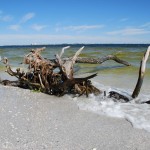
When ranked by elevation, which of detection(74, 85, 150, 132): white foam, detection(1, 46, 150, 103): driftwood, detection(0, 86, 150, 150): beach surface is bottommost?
detection(74, 85, 150, 132): white foam

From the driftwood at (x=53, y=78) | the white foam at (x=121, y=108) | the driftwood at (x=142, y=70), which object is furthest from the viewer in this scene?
the driftwood at (x=53, y=78)

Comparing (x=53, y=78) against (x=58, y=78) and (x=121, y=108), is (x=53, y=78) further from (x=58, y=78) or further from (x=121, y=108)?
(x=121, y=108)

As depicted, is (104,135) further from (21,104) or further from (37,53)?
(37,53)

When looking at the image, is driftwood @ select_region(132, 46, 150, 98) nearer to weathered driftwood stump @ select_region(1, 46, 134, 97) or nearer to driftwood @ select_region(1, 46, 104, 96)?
weathered driftwood stump @ select_region(1, 46, 134, 97)

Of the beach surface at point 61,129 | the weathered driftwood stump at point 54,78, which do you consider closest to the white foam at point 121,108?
the beach surface at point 61,129

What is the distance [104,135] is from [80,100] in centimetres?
270

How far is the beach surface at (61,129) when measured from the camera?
471 centimetres

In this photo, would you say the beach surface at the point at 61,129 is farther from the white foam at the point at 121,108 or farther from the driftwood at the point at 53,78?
the driftwood at the point at 53,78

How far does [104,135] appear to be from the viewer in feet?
17.1

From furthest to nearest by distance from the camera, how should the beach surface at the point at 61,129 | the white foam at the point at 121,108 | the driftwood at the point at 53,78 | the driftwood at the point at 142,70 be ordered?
the driftwood at the point at 53,78, the driftwood at the point at 142,70, the white foam at the point at 121,108, the beach surface at the point at 61,129

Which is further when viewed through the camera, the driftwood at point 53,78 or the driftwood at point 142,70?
the driftwood at point 53,78

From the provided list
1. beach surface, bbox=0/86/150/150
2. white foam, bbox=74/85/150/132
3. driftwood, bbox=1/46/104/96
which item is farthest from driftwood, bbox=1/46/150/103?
beach surface, bbox=0/86/150/150

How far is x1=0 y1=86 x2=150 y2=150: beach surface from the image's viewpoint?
4711 mm

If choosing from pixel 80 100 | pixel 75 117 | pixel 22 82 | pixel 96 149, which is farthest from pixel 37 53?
pixel 96 149
